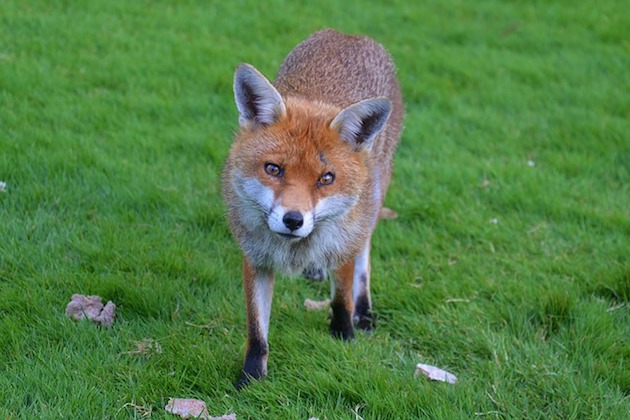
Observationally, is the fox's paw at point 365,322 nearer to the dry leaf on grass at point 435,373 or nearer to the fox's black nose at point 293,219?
the dry leaf on grass at point 435,373

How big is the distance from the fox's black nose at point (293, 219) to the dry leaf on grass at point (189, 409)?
112 cm

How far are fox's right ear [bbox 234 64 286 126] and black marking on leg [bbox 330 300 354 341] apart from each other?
1347 millimetres

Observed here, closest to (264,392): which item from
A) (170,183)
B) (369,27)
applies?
(170,183)

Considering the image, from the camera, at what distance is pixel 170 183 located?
6883mm

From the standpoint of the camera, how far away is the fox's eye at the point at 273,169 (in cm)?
427

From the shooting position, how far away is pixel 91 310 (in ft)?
16.6

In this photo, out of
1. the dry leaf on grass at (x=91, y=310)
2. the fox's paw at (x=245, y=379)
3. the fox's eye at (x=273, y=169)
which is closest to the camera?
the fox's eye at (x=273, y=169)

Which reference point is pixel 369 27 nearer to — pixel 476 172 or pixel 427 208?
pixel 476 172

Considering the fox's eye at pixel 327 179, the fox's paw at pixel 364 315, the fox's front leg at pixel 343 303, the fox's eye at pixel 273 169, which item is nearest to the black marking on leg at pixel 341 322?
the fox's front leg at pixel 343 303

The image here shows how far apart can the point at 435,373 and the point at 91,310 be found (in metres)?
2.23

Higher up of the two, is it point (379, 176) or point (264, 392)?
point (379, 176)

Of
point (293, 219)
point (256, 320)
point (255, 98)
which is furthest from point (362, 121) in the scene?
point (256, 320)

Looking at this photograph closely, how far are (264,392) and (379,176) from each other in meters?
1.96

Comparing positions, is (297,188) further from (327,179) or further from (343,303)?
(343,303)
